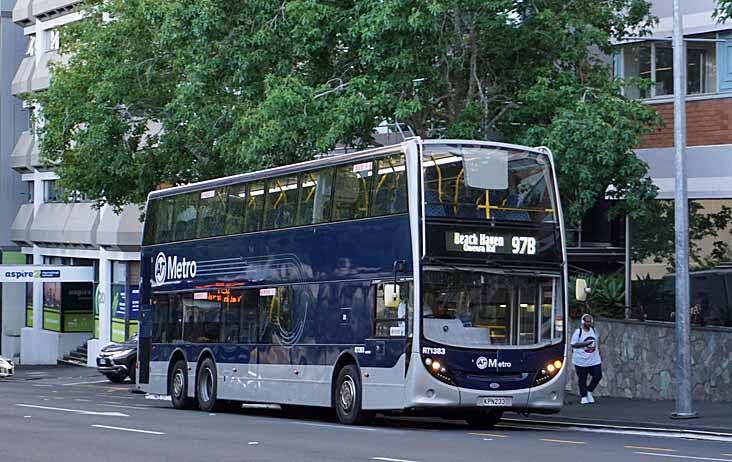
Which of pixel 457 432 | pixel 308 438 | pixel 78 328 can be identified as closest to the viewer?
pixel 308 438

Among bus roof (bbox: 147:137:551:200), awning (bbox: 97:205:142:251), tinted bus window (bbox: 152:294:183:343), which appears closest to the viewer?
bus roof (bbox: 147:137:551:200)

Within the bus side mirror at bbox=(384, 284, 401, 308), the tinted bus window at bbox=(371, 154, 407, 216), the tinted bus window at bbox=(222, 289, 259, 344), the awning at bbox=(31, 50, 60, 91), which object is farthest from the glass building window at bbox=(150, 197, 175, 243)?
the awning at bbox=(31, 50, 60, 91)

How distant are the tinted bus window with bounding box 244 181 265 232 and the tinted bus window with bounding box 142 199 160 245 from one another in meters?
4.66

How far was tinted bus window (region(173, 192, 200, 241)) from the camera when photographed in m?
28.7

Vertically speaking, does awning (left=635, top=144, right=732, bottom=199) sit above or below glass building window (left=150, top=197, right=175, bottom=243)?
above

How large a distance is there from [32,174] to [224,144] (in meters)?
36.7

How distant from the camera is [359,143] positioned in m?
29.2

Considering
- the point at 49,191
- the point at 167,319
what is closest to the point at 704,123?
the point at 167,319

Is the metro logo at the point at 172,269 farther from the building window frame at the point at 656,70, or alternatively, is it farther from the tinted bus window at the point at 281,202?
the building window frame at the point at 656,70

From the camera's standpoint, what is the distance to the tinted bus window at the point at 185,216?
28688 mm

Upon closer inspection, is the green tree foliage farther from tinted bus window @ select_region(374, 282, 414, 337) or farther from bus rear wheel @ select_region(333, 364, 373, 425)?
bus rear wheel @ select_region(333, 364, 373, 425)

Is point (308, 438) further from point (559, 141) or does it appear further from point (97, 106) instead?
point (97, 106)

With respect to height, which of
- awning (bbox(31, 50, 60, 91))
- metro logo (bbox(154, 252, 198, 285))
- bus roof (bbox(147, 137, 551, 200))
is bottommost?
metro logo (bbox(154, 252, 198, 285))

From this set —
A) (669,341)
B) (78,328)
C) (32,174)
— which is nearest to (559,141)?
(669,341)
